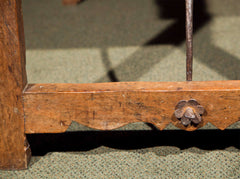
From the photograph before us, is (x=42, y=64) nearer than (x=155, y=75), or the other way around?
(x=155, y=75)

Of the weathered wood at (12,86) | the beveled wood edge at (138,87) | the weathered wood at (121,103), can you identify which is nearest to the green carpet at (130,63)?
the weathered wood at (12,86)

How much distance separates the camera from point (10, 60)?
117 centimetres

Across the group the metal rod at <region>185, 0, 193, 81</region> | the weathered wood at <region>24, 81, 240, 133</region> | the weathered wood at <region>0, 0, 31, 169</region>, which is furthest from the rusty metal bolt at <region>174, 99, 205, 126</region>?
the weathered wood at <region>0, 0, 31, 169</region>

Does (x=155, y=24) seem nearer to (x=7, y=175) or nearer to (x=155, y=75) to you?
(x=155, y=75)

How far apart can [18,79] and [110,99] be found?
298 millimetres

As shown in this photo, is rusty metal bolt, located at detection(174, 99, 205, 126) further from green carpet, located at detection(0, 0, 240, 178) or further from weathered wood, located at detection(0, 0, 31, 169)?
weathered wood, located at detection(0, 0, 31, 169)

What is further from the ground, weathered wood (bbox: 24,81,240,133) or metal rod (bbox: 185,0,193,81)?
metal rod (bbox: 185,0,193,81)

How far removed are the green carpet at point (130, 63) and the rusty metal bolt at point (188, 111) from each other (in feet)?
0.70

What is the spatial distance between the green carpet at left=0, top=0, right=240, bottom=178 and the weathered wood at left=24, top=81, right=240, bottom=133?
183 mm

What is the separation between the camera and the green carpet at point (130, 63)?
134cm

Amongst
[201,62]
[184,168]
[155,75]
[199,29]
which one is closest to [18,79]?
[184,168]

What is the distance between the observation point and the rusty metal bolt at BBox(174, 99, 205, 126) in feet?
3.89

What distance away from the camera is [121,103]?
121 cm

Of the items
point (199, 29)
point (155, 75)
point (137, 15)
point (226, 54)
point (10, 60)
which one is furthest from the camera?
point (137, 15)
